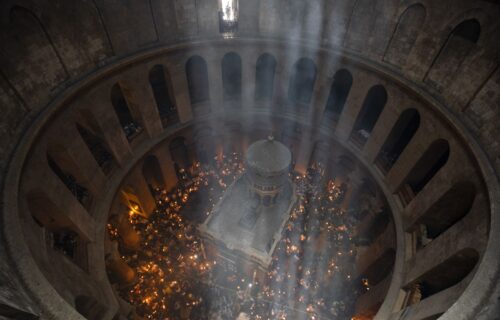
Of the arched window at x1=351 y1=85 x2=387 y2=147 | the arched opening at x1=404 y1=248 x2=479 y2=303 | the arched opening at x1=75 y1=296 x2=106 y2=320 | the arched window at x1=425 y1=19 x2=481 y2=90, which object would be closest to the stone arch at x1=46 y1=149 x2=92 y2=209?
the arched opening at x1=75 y1=296 x2=106 y2=320

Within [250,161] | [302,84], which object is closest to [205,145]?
[250,161]

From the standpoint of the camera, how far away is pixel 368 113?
53.5ft

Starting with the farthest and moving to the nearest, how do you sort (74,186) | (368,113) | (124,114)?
1. (368,113)
2. (124,114)
3. (74,186)

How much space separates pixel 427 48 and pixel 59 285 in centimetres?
1561

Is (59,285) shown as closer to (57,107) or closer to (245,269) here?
(57,107)

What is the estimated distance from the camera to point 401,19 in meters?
11.8

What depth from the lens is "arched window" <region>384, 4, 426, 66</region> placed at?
37.5ft

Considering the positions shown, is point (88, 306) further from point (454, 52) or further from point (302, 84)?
point (454, 52)

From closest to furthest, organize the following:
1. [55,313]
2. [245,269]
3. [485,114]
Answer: [55,313], [485,114], [245,269]

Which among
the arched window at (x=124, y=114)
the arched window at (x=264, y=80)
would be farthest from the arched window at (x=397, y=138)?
the arched window at (x=124, y=114)

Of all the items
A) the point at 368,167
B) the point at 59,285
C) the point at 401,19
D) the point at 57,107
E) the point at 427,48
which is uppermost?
the point at 401,19

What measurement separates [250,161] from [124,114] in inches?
320

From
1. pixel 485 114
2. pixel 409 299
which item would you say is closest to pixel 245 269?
pixel 409 299

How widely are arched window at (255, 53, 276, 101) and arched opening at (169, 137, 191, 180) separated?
18.6 feet
